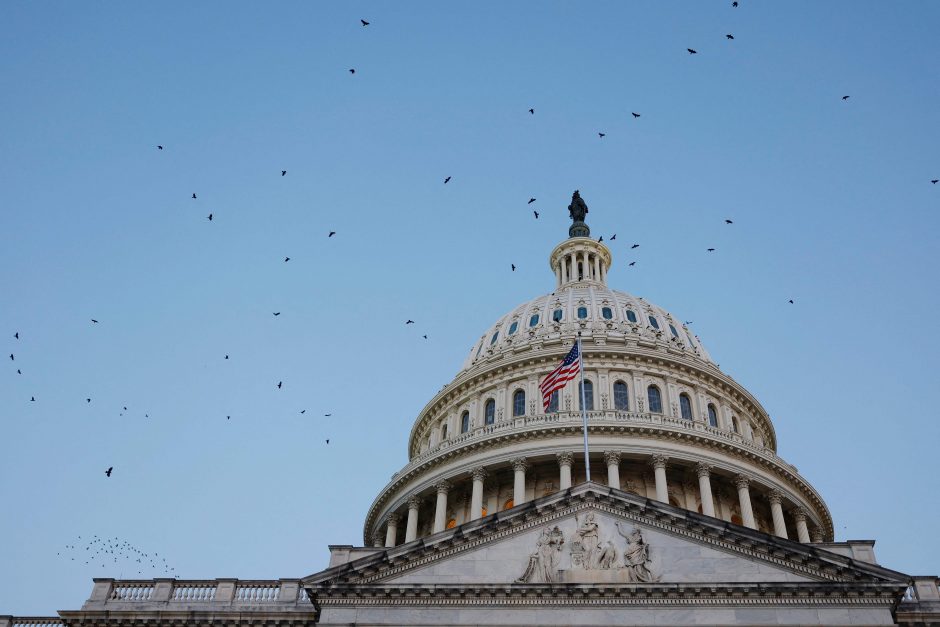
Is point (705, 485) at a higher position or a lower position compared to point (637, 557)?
higher

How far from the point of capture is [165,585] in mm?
39156

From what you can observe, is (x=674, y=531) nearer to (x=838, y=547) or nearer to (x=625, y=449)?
(x=838, y=547)

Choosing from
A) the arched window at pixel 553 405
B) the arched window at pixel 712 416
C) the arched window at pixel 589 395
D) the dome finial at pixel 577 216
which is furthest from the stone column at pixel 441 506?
the dome finial at pixel 577 216

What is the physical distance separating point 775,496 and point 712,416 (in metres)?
8.00

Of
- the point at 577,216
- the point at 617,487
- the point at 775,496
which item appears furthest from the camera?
the point at 577,216

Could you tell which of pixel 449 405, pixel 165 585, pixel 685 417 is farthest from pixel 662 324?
pixel 165 585

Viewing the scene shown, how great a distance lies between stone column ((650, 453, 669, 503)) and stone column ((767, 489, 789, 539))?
22.0 ft

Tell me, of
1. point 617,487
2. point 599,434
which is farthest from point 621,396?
point 617,487

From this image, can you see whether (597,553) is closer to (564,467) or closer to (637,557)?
(637,557)

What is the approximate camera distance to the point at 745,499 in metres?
58.1

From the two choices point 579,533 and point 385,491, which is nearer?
point 579,533

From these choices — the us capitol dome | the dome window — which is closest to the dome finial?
the us capitol dome

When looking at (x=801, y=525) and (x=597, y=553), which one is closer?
(x=597, y=553)

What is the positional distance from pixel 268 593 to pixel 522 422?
83.7ft
